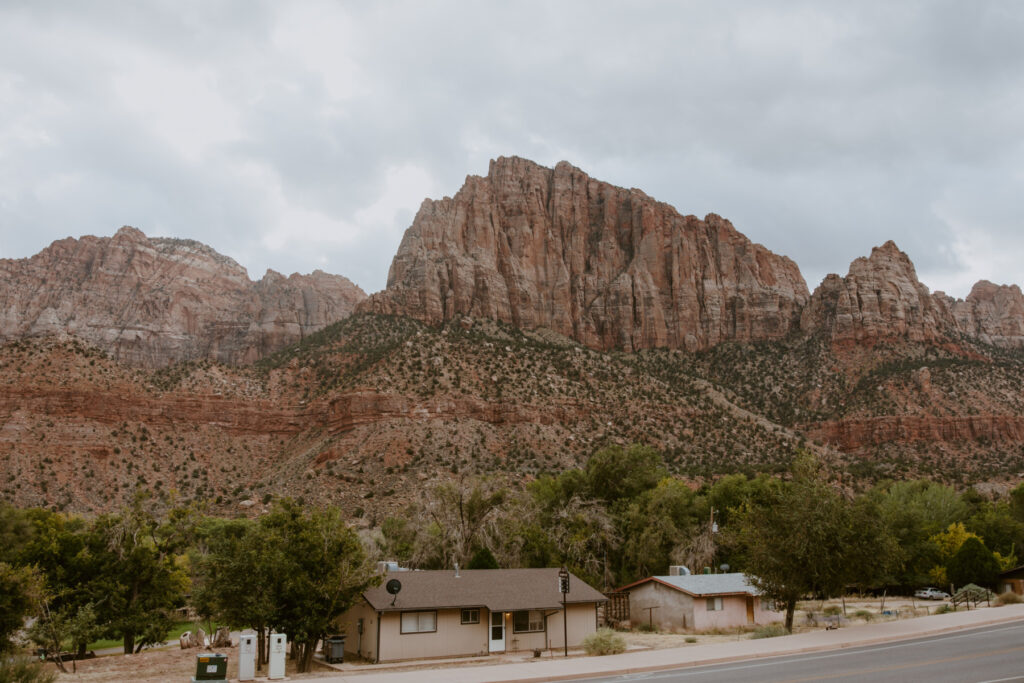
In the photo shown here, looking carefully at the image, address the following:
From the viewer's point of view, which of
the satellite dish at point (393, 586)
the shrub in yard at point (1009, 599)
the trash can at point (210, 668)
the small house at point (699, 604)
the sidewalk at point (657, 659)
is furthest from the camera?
the shrub in yard at point (1009, 599)

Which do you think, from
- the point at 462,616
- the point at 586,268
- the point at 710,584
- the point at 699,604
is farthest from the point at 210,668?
the point at 586,268

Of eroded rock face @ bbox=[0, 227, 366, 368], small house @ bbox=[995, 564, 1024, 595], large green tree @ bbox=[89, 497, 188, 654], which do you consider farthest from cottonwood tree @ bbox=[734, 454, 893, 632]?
eroded rock face @ bbox=[0, 227, 366, 368]

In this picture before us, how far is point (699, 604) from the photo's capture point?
36.7 meters

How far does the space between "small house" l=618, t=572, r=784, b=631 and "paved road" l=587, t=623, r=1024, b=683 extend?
1398cm

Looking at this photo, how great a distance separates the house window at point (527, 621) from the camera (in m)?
31.3

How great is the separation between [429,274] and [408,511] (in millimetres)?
54394

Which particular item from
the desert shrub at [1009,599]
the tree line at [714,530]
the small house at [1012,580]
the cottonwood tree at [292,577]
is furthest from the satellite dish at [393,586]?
the small house at [1012,580]

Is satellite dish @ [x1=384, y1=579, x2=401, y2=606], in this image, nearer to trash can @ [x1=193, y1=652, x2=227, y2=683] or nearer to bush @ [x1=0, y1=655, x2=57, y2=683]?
trash can @ [x1=193, y1=652, x2=227, y2=683]

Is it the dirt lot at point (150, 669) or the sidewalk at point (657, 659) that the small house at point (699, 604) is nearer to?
the sidewalk at point (657, 659)

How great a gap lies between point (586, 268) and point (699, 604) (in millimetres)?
92652

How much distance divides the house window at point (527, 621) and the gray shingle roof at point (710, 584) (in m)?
8.45

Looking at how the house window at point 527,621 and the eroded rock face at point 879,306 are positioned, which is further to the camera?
the eroded rock face at point 879,306

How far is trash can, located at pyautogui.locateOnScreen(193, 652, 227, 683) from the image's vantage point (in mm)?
20422

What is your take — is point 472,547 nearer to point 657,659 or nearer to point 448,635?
point 448,635
